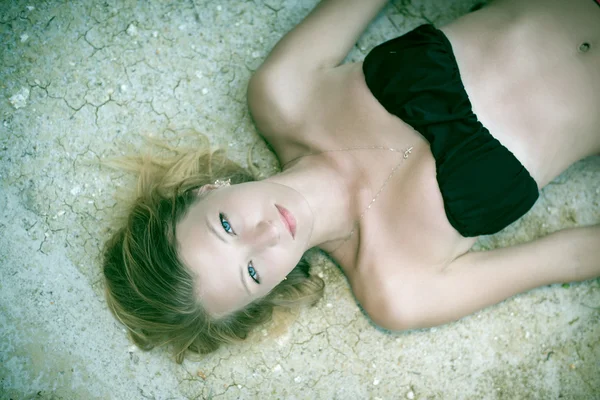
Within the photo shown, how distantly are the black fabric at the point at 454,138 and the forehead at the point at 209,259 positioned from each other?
0.92 metres

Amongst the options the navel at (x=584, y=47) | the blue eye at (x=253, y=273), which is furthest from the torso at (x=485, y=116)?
the blue eye at (x=253, y=273)

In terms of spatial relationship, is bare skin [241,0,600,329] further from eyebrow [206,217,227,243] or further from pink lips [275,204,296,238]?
eyebrow [206,217,227,243]

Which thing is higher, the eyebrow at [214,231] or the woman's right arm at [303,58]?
the woman's right arm at [303,58]

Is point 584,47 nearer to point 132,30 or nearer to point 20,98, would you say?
point 132,30

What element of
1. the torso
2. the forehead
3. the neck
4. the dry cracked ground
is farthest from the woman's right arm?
the forehead

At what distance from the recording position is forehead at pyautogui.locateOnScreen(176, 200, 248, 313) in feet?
5.66

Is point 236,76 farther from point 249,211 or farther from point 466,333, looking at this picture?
point 466,333

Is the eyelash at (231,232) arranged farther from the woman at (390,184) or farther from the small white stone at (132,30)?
the small white stone at (132,30)

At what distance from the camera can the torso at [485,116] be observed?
193 centimetres

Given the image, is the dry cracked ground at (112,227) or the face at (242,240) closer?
the face at (242,240)

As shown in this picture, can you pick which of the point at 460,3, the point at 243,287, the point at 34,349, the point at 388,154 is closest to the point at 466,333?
the point at 388,154

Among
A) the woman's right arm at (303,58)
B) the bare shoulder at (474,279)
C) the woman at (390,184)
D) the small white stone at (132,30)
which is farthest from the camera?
the small white stone at (132,30)

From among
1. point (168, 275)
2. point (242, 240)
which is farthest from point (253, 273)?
point (168, 275)

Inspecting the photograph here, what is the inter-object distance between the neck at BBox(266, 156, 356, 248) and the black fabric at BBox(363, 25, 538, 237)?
0.41 m
